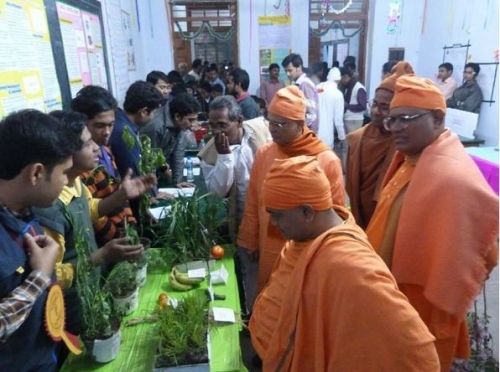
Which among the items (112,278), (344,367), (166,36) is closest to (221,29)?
(166,36)

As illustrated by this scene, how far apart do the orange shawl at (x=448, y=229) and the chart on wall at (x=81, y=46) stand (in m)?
2.22

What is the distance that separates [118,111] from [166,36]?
17.4 ft

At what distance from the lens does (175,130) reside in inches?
135

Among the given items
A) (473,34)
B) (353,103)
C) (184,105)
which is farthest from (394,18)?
(184,105)

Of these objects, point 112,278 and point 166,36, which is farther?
point 166,36

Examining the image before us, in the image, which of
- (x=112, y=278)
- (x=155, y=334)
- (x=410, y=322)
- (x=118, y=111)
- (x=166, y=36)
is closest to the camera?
(x=410, y=322)

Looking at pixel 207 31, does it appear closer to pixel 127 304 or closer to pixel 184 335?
pixel 127 304

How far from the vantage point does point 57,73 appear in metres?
Answer: 2.33

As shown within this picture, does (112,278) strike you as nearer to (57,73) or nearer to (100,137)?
(100,137)

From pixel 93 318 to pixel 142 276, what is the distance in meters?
0.38

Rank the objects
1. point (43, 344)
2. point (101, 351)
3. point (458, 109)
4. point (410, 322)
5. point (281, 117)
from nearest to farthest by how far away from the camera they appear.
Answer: point (410, 322) < point (43, 344) < point (101, 351) < point (281, 117) < point (458, 109)

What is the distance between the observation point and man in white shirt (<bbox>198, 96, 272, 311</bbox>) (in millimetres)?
2184

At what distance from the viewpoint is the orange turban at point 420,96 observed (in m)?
1.57

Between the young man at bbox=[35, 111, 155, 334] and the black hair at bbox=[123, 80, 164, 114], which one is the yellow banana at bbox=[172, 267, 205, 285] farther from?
the black hair at bbox=[123, 80, 164, 114]
